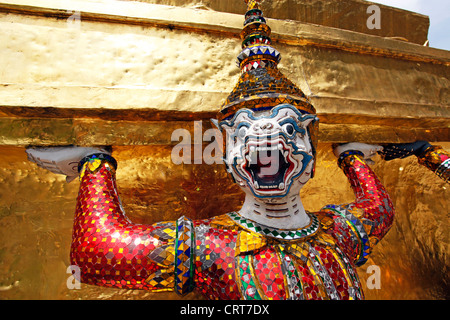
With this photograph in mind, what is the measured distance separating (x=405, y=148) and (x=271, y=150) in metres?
1.48

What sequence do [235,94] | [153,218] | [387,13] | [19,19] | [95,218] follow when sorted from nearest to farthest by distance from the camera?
[95,218] → [235,94] → [19,19] → [153,218] → [387,13]

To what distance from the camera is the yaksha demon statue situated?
4.22ft

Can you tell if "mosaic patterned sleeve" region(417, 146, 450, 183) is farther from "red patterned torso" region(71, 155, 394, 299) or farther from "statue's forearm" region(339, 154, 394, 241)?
"red patterned torso" region(71, 155, 394, 299)

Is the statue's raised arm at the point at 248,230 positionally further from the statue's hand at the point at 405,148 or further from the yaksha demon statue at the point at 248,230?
the statue's hand at the point at 405,148

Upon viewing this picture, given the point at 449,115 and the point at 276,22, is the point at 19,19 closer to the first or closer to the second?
the point at 276,22

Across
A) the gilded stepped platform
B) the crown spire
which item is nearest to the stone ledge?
the gilded stepped platform

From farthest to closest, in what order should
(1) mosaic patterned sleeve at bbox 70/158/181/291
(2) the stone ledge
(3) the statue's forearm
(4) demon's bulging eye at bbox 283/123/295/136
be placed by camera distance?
1. (2) the stone ledge
2. (3) the statue's forearm
3. (4) demon's bulging eye at bbox 283/123/295/136
4. (1) mosaic patterned sleeve at bbox 70/158/181/291

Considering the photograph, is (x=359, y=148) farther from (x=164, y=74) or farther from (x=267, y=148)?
(x=164, y=74)

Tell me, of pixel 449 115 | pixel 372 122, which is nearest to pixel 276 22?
pixel 372 122

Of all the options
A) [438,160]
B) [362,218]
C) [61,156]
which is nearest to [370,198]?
[362,218]

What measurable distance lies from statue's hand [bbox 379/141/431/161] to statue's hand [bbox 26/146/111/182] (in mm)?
2119

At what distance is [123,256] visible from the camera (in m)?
1.27

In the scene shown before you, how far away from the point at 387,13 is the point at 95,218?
364cm

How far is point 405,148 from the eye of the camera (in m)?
2.21
